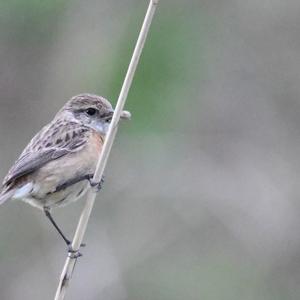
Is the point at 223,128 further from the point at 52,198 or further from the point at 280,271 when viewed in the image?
the point at 52,198

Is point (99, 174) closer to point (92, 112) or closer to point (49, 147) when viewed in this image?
point (49, 147)

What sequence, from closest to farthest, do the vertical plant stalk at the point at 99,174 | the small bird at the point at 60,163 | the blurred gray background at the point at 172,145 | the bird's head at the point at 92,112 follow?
the vertical plant stalk at the point at 99,174 → the small bird at the point at 60,163 → the bird's head at the point at 92,112 → the blurred gray background at the point at 172,145

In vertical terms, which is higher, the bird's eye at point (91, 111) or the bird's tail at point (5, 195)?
the bird's eye at point (91, 111)

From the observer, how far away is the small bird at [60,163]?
275 inches

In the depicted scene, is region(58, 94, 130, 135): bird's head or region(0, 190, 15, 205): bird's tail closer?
region(0, 190, 15, 205): bird's tail

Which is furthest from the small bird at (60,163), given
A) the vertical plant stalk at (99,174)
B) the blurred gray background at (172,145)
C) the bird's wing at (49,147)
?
the blurred gray background at (172,145)

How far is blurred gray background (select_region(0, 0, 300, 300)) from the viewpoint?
990 cm

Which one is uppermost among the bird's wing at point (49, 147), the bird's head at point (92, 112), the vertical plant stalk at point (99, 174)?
the bird's head at point (92, 112)

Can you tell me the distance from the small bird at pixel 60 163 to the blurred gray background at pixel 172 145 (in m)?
2.37

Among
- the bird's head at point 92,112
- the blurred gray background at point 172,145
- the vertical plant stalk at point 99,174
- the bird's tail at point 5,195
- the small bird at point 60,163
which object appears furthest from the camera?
the blurred gray background at point 172,145

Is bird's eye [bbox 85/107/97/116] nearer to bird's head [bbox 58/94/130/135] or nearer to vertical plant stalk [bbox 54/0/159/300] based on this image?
bird's head [bbox 58/94/130/135]

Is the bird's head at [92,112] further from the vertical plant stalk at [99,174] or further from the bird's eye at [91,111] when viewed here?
the vertical plant stalk at [99,174]

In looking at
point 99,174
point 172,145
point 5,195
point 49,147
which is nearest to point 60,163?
point 49,147

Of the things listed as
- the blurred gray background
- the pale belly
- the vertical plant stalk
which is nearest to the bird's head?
the pale belly
